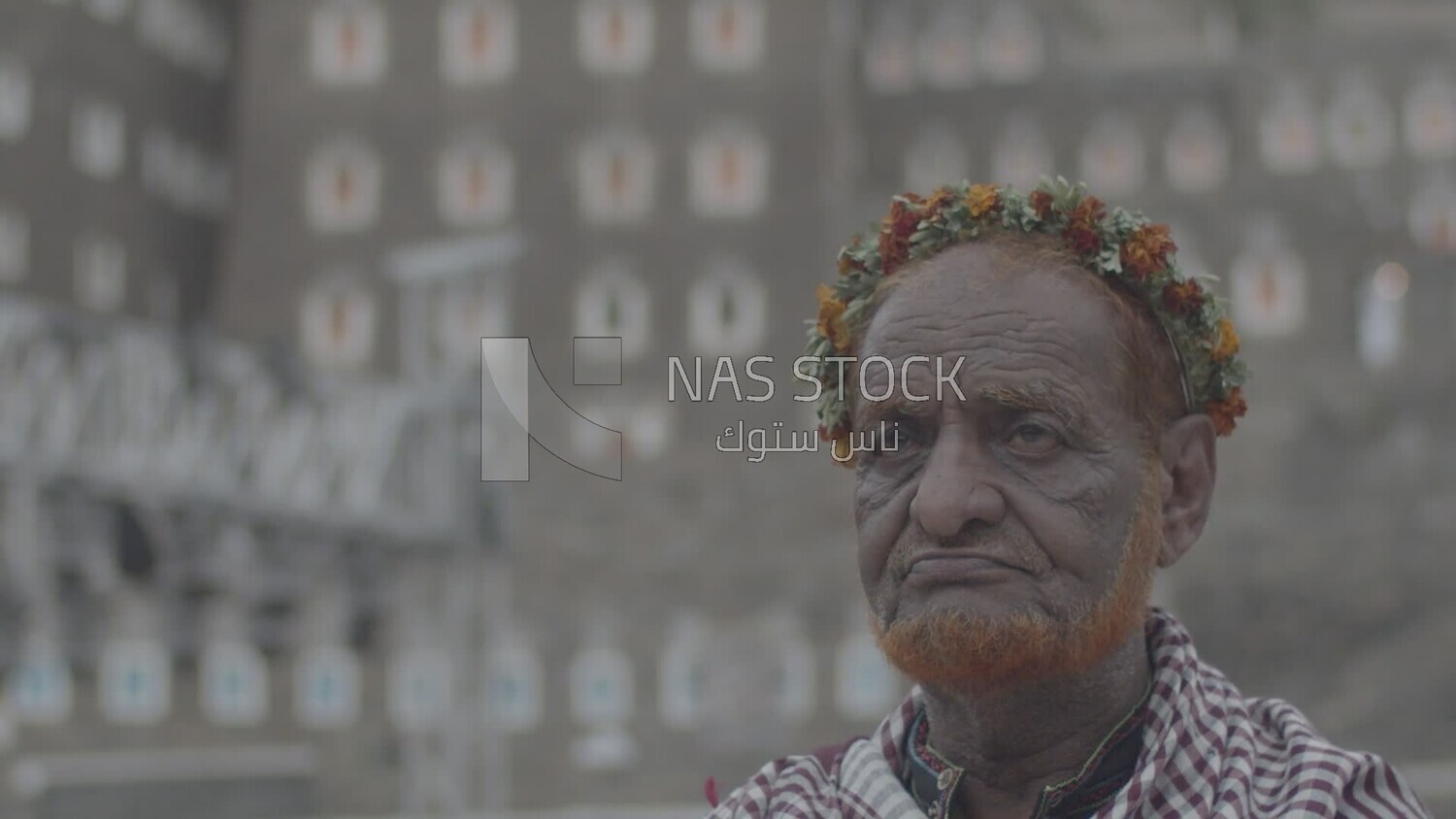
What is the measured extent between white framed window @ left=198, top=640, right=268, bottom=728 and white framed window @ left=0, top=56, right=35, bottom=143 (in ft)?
31.5

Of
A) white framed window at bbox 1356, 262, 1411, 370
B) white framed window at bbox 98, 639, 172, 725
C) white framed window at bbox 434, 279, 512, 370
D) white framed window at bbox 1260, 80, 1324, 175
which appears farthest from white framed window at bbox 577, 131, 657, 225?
white framed window at bbox 1356, 262, 1411, 370

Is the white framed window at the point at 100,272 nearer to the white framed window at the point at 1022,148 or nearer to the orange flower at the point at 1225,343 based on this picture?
the white framed window at the point at 1022,148

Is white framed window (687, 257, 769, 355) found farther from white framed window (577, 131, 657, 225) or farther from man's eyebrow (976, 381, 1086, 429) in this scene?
man's eyebrow (976, 381, 1086, 429)

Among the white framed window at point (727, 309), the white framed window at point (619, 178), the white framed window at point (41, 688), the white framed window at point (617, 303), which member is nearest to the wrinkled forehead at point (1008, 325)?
the white framed window at point (41, 688)

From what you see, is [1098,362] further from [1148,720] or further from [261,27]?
[261,27]

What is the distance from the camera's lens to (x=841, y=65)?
143ft

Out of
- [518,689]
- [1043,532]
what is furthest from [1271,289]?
[1043,532]

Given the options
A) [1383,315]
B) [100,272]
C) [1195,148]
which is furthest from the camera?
[1195,148]

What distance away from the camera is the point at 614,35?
43562 mm

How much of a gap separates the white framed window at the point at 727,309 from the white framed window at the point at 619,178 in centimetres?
195

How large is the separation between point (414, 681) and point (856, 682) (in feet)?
23.5

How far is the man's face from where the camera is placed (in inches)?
102

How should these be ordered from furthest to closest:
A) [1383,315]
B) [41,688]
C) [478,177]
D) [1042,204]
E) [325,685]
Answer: [478,177], [1383,315], [41,688], [325,685], [1042,204]

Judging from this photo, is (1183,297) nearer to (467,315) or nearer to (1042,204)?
(1042,204)
